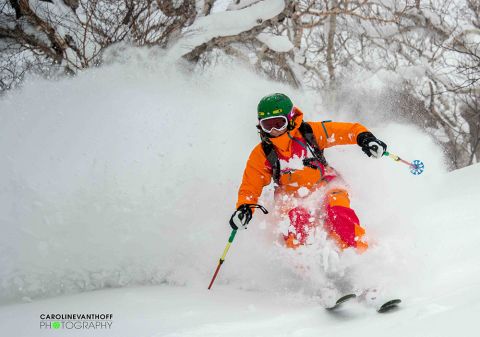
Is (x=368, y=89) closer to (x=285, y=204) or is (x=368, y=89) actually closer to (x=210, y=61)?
(x=210, y=61)

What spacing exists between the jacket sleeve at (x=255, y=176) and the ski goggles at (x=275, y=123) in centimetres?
29

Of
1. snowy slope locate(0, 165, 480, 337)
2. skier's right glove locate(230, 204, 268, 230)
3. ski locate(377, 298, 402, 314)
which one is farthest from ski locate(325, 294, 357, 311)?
skier's right glove locate(230, 204, 268, 230)

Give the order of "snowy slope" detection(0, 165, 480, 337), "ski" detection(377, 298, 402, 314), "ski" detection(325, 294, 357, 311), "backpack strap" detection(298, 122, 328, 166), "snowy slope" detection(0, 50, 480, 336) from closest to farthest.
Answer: "snowy slope" detection(0, 165, 480, 337), "ski" detection(377, 298, 402, 314), "ski" detection(325, 294, 357, 311), "snowy slope" detection(0, 50, 480, 336), "backpack strap" detection(298, 122, 328, 166)

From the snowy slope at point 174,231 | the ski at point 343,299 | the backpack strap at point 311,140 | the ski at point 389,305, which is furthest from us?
the backpack strap at point 311,140

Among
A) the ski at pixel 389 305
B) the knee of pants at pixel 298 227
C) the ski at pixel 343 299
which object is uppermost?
the knee of pants at pixel 298 227

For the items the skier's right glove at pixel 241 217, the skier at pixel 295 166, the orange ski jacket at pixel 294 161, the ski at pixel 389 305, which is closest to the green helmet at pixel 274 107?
the skier at pixel 295 166

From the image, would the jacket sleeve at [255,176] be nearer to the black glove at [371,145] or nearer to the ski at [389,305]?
→ the black glove at [371,145]

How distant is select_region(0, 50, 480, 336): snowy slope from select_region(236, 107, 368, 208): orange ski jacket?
1.42 feet

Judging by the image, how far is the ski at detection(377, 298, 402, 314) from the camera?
2572mm

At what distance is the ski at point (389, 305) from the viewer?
8.44 feet

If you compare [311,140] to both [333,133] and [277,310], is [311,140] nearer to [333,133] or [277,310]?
[333,133]

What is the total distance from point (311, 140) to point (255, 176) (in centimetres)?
59

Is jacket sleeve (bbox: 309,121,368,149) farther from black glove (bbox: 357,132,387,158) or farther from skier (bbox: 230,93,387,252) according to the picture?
black glove (bbox: 357,132,387,158)

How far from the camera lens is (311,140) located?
3.76 meters
